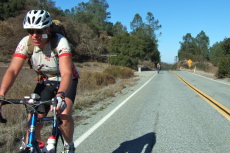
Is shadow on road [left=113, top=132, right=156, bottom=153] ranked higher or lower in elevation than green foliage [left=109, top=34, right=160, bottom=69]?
lower

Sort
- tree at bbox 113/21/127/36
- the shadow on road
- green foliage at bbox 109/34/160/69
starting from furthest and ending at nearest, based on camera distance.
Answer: tree at bbox 113/21/127/36, green foliage at bbox 109/34/160/69, the shadow on road

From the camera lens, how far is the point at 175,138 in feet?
17.6

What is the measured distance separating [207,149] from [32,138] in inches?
130

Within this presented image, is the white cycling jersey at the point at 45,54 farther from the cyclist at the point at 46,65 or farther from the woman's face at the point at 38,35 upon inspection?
the woman's face at the point at 38,35

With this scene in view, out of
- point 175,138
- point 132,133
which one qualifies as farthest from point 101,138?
point 175,138

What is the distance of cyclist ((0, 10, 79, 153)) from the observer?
9.20 ft

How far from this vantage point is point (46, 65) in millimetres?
3189

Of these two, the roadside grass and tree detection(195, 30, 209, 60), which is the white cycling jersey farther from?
tree detection(195, 30, 209, 60)

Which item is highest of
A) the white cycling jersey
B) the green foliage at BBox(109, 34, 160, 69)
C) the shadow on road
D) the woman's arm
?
the green foliage at BBox(109, 34, 160, 69)

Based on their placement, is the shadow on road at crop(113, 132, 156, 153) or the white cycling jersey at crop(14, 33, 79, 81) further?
the shadow on road at crop(113, 132, 156, 153)

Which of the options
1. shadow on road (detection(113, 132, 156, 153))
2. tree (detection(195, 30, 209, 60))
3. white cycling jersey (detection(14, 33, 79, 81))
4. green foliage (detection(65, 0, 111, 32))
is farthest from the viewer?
tree (detection(195, 30, 209, 60))

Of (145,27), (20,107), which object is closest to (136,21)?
(145,27)

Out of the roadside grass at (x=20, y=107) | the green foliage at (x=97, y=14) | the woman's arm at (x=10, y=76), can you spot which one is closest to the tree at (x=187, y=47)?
the green foliage at (x=97, y=14)

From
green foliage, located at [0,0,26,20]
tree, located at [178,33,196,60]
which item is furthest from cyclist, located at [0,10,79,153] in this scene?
tree, located at [178,33,196,60]
